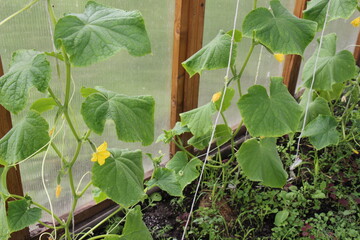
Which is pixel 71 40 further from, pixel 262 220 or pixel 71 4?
pixel 262 220

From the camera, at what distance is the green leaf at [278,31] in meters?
1.01

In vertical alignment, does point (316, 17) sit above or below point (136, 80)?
above

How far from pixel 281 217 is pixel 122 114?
1137 mm

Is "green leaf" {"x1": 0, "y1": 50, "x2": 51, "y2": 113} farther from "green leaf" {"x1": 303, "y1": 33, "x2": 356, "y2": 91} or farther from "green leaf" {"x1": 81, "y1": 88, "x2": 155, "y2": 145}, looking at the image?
"green leaf" {"x1": 303, "y1": 33, "x2": 356, "y2": 91}

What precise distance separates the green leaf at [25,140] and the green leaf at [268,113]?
601 millimetres

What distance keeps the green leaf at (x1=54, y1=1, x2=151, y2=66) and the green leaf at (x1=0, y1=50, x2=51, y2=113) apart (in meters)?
0.08

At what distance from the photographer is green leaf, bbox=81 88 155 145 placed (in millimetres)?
780

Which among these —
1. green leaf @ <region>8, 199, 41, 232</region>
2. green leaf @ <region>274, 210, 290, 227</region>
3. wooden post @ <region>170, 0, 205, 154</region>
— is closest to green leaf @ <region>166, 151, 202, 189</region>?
wooden post @ <region>170, 0, 205, 154</region>

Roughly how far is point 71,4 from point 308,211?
1.42 metres

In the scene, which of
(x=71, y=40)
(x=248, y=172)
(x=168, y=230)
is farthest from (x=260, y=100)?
(x=168, y=230)

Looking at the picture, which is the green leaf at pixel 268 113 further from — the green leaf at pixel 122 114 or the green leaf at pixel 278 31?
the green leaf at pixel 122 114

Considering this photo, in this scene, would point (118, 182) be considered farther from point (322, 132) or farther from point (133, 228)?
point (322, 132)

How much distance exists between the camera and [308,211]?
70.4 inches

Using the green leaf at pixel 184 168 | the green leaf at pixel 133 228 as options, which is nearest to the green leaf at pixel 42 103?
the green leaf at pixel 133 228
